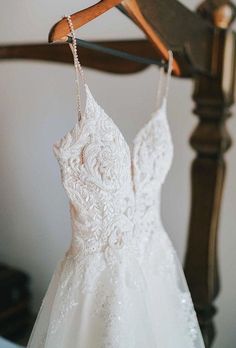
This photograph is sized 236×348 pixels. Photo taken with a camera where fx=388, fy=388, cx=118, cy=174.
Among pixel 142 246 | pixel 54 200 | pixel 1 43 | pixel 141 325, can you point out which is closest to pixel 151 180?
pixel 142 246

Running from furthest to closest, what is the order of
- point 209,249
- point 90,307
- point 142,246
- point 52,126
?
1. point 52,126
2. point 209,249
3. point 142,246
4. point 90,307

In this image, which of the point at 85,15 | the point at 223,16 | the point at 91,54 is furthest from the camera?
the point at 91,54

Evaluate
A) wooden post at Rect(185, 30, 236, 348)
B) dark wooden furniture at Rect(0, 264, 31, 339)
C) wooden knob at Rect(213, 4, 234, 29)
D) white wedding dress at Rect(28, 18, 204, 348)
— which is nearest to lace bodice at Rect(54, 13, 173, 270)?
white wedding dress at Rect(28, 18, 204, 348)

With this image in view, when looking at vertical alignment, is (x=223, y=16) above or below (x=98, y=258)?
above

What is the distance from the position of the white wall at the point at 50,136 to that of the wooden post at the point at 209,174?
53 mm

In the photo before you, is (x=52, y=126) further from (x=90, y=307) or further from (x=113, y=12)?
(x=90, y=307)

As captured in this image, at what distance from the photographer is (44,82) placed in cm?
96

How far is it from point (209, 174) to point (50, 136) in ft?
1.29

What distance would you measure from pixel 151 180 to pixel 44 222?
408mm

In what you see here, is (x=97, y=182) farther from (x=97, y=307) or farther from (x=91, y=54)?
(x=91, y=54)

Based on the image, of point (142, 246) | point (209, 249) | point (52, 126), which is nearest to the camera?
point (142, 246)

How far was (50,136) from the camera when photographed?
0.93m

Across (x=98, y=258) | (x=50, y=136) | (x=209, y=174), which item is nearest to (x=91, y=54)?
(x=50, y=136)

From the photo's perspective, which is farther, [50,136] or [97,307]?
[50,136]
